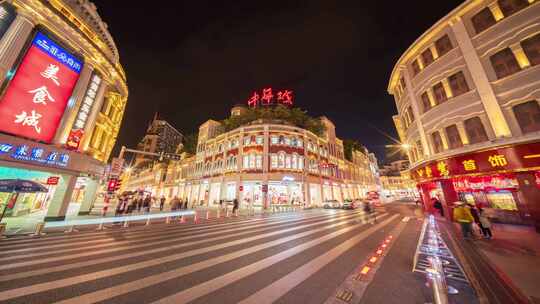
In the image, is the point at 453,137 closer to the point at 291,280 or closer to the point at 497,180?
the point at 497,180

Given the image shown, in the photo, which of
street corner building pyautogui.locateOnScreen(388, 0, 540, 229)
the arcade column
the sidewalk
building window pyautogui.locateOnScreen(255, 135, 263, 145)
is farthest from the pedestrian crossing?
building window pyautogui.locateOnScreen(255, 135, 263, 145)

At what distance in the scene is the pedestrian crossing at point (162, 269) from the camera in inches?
131

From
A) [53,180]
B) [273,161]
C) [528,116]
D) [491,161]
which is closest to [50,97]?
[53,180]

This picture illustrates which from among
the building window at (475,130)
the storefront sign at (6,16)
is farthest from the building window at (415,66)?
the storefront sign at (6,16)

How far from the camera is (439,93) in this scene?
14141 millimetres

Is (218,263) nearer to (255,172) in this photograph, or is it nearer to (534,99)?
(534,99)

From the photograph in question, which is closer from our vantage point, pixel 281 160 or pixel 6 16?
pixel 6 16

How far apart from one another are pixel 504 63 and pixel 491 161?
257 inches

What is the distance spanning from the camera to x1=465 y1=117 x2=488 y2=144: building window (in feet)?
37.6

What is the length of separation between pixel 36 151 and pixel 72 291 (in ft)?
45.2

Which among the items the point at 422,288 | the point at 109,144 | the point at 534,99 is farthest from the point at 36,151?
the point at 534,99

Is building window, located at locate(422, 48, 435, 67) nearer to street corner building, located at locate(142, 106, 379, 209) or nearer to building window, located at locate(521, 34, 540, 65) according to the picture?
building window, located at locate(521, 34, 540, 65)

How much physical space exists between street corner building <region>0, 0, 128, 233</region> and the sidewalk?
20.3m

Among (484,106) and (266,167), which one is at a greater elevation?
(484,106)
